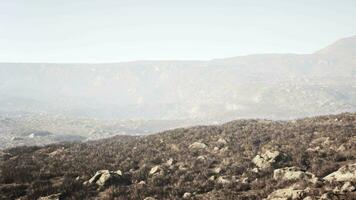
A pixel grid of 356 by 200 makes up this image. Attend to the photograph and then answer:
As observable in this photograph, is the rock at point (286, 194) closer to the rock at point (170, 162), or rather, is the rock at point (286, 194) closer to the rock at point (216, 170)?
the rock at point (216, 170)

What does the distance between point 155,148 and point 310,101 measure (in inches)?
6295

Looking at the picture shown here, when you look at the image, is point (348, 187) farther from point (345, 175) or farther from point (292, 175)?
point (292, 175)

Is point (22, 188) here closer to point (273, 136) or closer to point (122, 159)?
point (122, 159)

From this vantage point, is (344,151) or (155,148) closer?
(344,151)

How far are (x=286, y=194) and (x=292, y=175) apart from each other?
9.61 feet

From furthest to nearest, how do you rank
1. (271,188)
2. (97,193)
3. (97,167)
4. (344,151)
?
(97,167)
(344,151)
(97,193)
(271,188)

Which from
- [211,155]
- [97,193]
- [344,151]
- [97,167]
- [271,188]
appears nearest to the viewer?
[271,188]

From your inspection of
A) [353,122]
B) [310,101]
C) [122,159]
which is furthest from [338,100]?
[122,159]

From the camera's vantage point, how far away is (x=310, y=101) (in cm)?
17175

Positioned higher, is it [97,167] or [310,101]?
[97,167]

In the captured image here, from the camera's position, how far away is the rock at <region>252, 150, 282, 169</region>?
17828 mm

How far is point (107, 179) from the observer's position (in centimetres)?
1642

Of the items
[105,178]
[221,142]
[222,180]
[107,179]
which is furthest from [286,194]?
[221,142]

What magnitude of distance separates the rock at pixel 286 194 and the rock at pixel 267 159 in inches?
192
